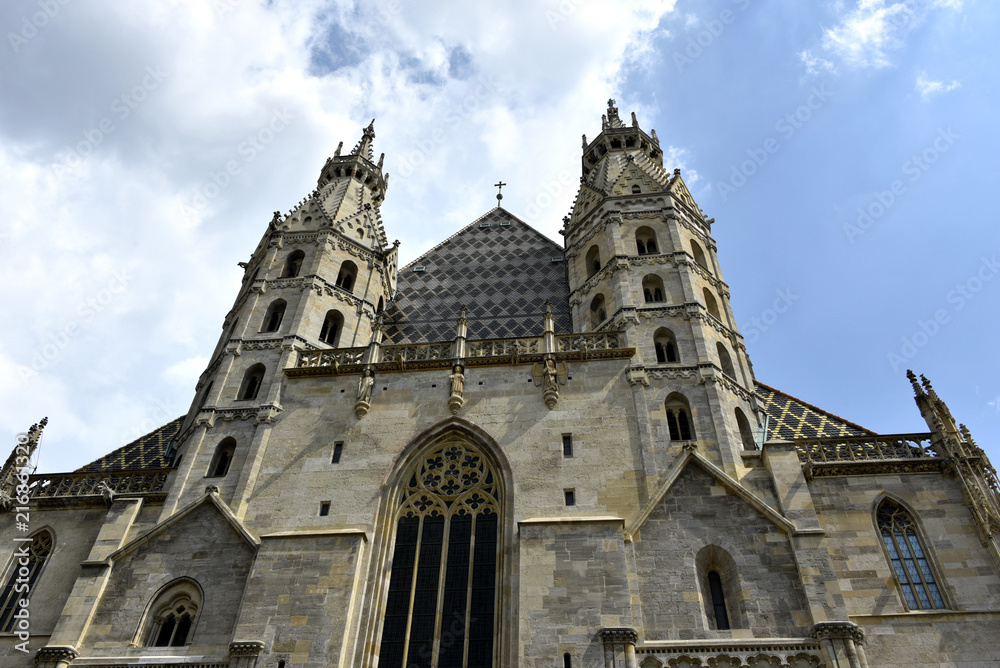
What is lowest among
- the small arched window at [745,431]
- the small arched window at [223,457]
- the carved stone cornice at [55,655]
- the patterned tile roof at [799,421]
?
the carved stone cornice at [55,655]

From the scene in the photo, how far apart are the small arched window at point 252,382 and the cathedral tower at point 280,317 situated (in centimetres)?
3

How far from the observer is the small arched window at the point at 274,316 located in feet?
70.2

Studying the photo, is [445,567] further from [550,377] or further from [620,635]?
[550,377]

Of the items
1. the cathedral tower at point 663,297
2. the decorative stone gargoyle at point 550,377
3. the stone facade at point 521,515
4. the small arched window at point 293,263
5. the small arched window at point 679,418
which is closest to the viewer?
the stone facade at point 521,515

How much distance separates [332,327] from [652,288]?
9.26 metres

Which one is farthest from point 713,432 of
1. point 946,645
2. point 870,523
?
point 946,645

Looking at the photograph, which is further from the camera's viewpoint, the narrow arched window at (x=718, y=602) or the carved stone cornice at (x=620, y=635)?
the narrow arched window at (x=718, y=602)

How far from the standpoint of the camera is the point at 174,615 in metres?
15.1

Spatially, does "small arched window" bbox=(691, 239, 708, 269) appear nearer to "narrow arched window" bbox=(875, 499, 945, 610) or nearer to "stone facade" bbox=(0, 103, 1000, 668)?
"stone facade" bbox=(0, 103, 1000, 668)

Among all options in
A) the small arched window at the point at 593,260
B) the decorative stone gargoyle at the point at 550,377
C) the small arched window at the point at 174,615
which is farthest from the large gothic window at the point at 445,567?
the small arched window at the point at 593,260

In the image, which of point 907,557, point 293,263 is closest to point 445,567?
point 907,557

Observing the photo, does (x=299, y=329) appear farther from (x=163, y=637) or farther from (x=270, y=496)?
(x=163, y=637)

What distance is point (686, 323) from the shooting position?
19375 mm

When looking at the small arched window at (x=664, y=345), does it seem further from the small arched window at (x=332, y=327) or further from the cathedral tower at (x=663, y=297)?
the small arched window at (x=332, y=327)
